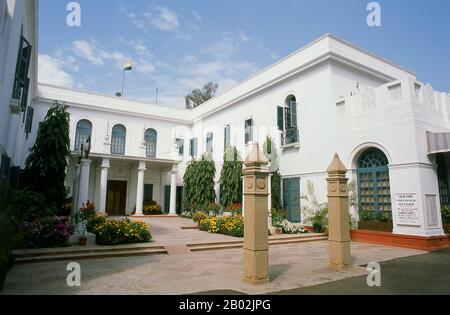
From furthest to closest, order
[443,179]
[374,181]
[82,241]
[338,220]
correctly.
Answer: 1. [443,179]
2. [374,181]
3. [82,241]
4. [338,220]

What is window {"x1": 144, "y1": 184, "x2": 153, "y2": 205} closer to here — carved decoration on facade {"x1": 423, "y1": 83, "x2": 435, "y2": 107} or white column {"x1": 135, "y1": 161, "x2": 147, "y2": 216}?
white column {"x1": 135, "y1": 161, "x2": 147, "y2": 216}

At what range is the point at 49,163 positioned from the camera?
9883 mm

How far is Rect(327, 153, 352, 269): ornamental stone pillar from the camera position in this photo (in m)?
6.64

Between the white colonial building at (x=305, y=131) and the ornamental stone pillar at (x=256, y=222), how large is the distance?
6.90m

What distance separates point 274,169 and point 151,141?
35.5 ft

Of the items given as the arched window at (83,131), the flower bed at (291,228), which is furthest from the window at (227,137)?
the arched window at (83,131)

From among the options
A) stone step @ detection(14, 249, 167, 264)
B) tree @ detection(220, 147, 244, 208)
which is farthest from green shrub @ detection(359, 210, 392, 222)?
stone step @ detection(14, 249, 167, 264)

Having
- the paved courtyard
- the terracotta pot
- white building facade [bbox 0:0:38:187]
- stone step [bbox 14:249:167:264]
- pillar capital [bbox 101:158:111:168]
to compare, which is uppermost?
white building facade [bbox 0:0:38:187]

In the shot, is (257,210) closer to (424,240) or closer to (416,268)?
(416,268)

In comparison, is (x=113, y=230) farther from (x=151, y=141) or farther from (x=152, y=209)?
(x=151, y=141)

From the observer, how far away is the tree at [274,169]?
14.2 metres

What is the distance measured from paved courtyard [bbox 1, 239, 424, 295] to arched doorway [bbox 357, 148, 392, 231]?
88.7 inches

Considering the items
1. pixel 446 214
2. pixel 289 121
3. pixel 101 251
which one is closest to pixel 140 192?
pixel 289 121

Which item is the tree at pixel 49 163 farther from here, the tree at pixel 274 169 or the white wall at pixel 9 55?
the tree at pixel 274 169
